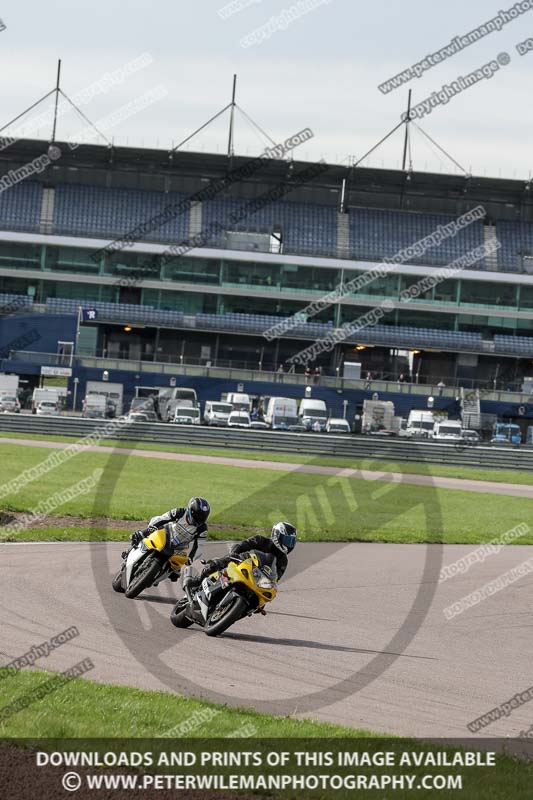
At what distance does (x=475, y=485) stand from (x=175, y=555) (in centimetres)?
2645

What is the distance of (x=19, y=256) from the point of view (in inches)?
3017

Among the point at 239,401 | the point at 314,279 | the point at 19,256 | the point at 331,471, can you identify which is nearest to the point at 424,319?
the point at 314,279

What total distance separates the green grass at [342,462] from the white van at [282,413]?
648 inches

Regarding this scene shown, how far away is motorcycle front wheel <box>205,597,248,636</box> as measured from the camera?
36.9 ft

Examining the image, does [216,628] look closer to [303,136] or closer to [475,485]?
[475,485]

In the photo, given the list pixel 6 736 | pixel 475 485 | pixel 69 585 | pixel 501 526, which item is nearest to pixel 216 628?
pixel 69 585

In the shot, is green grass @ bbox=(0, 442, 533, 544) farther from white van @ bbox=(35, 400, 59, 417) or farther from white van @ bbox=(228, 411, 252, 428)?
white van @ bbox=(35, 400, 59, 417)

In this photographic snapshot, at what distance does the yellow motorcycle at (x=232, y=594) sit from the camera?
11.3m

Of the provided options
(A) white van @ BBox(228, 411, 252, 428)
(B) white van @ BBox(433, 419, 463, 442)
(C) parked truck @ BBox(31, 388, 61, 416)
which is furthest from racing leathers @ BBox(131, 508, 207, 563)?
(B) white van @ BBox(433, 419, 463, 442)

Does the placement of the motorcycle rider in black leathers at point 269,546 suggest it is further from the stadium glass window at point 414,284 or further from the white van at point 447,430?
the stadium glass window at point 414,284

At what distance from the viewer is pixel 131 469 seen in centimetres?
3316

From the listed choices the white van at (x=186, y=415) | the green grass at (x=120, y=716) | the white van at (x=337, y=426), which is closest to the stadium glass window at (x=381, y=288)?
the white van at (x=337, y=426)

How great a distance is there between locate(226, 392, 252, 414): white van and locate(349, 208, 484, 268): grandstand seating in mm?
19462

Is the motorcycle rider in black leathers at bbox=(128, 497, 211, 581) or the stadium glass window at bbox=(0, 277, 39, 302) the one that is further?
the stadium glass window at bbox=(0, 277, 39, 302)
